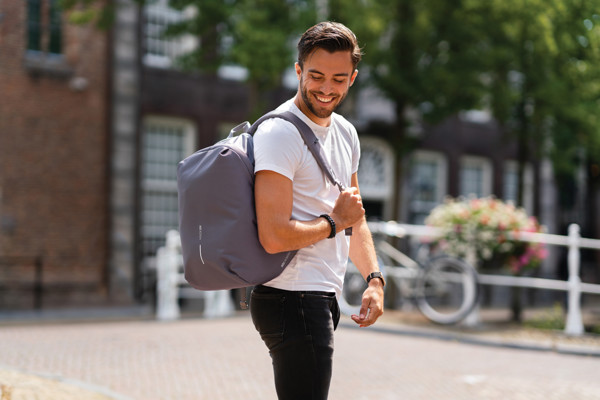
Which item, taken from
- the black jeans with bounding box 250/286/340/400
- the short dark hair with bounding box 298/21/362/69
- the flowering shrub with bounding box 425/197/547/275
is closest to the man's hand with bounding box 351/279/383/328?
the black jeans with bounding box 250/286/340/400

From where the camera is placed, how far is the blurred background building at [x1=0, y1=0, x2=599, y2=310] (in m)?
15.4

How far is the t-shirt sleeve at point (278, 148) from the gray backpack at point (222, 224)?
52 millimetres

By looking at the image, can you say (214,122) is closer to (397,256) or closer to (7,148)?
(7,148)

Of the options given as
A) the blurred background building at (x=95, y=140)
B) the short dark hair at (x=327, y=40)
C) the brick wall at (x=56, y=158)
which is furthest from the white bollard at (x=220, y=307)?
the short dark hair at (x=327, y=40)

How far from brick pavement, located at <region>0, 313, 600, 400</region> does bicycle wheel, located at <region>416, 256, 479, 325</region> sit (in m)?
0.61

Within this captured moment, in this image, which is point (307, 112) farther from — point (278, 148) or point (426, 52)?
point (426, 52)

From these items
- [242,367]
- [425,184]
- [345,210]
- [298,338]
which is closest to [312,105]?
[345,210]

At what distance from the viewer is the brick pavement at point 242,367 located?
5801 mm

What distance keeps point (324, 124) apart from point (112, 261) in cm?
1455

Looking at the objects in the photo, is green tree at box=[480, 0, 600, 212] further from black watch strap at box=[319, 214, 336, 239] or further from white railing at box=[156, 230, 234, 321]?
black watch strap at box=[319, 214, 336, 239]

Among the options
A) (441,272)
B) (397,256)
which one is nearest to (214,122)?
(397,256)

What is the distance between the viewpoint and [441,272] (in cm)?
1037

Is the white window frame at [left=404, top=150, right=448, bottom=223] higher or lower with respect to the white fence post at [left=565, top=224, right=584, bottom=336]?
higher

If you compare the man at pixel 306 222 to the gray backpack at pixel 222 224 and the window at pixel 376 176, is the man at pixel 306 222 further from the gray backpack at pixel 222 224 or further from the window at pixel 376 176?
the window at pixel 376 176
